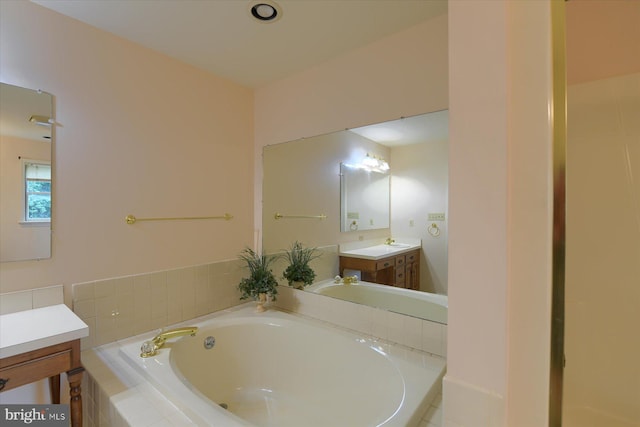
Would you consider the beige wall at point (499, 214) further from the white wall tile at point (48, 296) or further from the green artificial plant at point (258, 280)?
the white wall tile at point (48, 296)

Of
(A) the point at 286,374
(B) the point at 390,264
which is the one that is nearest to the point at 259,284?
(A) the point at 286,374

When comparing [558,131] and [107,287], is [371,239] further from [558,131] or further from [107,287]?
[107,287]

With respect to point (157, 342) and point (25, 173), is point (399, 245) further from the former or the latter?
point (25, 173)

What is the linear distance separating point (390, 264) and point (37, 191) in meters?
1.95

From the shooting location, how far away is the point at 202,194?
2127 millimetres

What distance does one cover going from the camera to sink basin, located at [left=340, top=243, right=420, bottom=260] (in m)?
1.79

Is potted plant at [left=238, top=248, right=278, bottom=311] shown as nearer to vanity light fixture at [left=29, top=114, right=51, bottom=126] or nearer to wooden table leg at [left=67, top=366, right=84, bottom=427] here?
wooden table leg at [left=67, top=366, right=84, bottom=427]

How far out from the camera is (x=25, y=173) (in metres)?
1.43

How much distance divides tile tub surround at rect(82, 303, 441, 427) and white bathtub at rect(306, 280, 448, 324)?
0.22 m

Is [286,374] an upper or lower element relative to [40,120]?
lower

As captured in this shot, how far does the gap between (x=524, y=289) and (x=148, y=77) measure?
7.31ft

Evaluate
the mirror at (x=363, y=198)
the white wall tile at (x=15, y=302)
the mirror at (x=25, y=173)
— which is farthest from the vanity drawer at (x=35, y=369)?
the mirror at (x=363, y=198)

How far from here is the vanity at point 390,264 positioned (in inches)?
67.7

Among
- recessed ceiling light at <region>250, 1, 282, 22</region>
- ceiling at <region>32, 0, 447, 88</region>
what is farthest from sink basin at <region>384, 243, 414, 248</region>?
recessed ceiling light at <region>250, 1, 282, 22</region>
